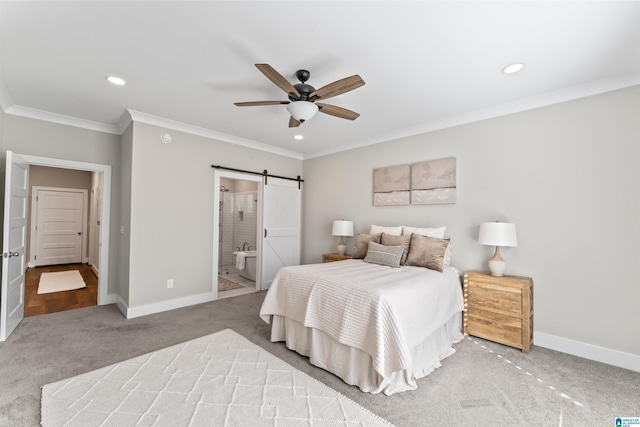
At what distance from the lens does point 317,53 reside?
2.29 metres

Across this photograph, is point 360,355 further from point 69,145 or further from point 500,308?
point 69,145

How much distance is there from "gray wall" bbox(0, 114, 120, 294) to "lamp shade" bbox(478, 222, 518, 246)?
200 inches

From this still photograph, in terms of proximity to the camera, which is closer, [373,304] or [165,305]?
[373,304]

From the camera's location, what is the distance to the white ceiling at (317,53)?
1864 mm

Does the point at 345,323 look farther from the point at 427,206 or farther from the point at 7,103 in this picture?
the point at 7,103

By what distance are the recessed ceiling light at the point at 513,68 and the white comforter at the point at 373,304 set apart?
2.06m

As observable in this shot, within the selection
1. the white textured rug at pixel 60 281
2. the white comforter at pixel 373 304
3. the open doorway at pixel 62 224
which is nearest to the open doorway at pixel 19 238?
the white textured rug at pixel 60 281

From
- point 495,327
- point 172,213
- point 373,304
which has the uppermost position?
point 172,213

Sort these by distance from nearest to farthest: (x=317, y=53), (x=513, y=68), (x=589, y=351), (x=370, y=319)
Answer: (x=370, y=319) → (x=317, y=53) → (x=513, y=68) → (x=589, y=351)

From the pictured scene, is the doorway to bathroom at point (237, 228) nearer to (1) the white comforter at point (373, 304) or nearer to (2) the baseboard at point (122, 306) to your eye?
(2) the baseboard at point (122, 306)

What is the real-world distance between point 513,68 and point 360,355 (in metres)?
2.84

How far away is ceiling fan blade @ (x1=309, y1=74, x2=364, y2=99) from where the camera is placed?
2232mm

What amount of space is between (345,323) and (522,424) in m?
1.29

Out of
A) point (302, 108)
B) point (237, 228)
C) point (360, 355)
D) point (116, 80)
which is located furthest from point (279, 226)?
point (360, 355)
